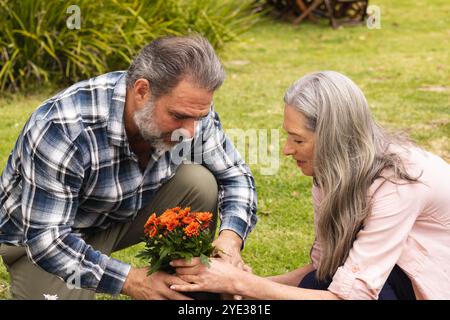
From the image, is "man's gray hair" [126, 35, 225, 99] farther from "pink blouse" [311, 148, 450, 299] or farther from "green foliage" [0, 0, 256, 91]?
"green foliage" [0, 0, 256, 91]

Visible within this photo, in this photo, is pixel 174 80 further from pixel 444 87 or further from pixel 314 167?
pixel 444 87

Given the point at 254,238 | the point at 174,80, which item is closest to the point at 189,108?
the point at 174,80

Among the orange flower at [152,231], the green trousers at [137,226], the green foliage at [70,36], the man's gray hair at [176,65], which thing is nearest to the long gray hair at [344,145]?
the man's gray hair at [176,65]

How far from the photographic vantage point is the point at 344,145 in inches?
116

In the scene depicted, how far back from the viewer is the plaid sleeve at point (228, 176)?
3.59 meters

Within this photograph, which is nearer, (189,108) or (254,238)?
(189,108)

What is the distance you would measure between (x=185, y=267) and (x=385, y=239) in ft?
2.43

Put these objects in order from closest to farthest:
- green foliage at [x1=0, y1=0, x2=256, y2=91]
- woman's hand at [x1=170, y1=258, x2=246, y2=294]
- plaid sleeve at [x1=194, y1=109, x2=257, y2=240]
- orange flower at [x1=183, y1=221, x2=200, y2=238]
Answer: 1. orange flower at [x1=183, y1=221, x2=200, y2=238]
2. woman's hand at [x1=170, y1=258, x2=246, y2=294]
3. plaid sleeve at [x1=194, y1=109, x2=257, y2=240]
4. green foliage at [x1=0, y1=0, x2=256, y2=91]

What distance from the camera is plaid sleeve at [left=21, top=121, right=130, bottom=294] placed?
10.0ft

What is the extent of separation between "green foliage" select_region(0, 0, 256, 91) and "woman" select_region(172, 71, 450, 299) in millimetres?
5093

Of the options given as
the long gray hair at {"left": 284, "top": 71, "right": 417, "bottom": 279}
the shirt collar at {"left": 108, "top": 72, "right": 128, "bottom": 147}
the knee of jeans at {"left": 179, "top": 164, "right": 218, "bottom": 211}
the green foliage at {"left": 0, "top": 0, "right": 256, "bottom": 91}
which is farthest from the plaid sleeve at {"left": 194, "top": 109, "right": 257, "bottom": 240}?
the green foliage at {"left": 0, "top": 0, "right": 256, "bottom": 91}

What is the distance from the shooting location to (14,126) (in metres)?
7.05

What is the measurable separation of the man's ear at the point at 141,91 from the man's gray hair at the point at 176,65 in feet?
0.07

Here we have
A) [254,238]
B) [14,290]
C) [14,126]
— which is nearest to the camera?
[14,290]
